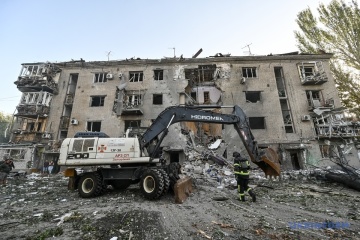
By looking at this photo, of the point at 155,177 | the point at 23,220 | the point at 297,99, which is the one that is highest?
the point at 297,99

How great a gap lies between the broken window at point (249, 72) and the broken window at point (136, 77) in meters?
11.1

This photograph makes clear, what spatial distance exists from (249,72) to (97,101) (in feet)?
54.6

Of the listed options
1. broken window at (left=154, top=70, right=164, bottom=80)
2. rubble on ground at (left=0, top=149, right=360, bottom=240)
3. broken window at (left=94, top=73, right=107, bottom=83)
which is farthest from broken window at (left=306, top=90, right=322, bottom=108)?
broken window at (left=94, top=73, right=107, bottom=83)

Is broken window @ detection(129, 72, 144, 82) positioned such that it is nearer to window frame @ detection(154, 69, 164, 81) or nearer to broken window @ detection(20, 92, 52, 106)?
window frame @ detection(154, 69, 164, 81)

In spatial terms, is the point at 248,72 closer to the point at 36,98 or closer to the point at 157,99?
the point at 157,99

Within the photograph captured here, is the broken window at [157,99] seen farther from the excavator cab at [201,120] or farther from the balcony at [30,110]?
the excavator cab at [201,120]

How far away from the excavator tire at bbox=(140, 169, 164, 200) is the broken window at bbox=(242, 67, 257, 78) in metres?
16.6

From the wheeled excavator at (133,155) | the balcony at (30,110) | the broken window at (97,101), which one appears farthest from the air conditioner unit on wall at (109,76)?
the wheeled excavator at (133,155)

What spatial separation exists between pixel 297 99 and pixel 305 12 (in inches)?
454

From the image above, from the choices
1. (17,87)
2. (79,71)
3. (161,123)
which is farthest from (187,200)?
(17,87)

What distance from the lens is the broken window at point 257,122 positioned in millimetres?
17500

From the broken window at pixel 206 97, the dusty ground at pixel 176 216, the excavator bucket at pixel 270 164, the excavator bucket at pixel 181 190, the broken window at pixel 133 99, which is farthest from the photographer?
the broken window at pixel 206 97

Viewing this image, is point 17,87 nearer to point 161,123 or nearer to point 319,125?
point 161,123

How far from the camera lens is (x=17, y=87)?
60.1 ft
